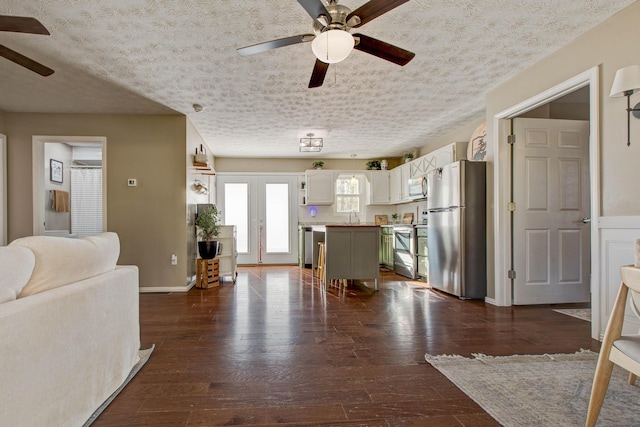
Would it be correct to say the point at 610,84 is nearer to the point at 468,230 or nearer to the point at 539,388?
the point at 468,230

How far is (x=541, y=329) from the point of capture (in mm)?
2920

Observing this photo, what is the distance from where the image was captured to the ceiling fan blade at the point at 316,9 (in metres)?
1.91

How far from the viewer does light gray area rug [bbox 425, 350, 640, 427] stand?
1.58 meters

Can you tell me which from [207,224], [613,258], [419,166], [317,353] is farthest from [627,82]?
[207,224]

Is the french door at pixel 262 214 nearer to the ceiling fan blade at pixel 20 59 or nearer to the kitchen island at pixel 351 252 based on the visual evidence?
the kitchen island at pixel 351 252

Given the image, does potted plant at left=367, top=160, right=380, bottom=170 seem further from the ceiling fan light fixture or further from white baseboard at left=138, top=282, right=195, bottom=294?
the ceiling fan light fixture

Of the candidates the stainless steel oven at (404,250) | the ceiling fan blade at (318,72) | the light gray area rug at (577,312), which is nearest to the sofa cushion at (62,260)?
the ceiling fan blade at (318,72)

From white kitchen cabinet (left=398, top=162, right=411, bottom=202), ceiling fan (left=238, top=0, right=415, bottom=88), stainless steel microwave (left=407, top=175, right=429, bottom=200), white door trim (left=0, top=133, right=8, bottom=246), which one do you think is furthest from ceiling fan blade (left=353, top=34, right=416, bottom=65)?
white door trim (left=0, top=133, right=8, bottom=246)

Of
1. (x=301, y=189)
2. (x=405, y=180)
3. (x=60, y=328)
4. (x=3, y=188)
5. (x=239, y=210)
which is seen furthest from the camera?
(x=301, y=189)

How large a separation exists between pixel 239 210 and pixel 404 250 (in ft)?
12.2

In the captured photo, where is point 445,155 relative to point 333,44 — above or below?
below

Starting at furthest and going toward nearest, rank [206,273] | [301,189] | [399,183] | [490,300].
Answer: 1. [301,189]
2. [399,183]
3. [206,273]
4. [490,300]

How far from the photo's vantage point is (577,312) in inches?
137

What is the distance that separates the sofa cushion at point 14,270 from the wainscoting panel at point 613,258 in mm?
3347
